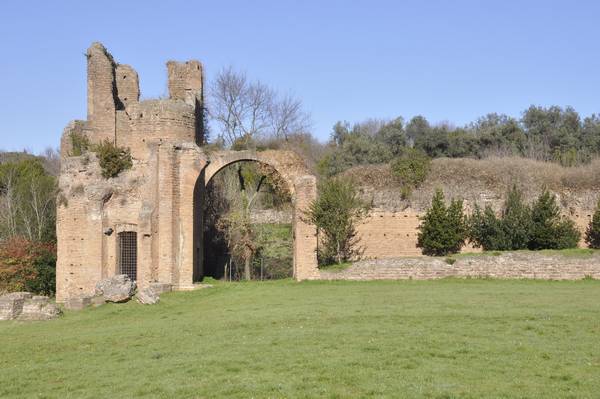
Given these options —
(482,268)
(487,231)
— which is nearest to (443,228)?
(487,231)

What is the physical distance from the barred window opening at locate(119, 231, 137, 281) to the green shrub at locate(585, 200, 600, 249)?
1864cm

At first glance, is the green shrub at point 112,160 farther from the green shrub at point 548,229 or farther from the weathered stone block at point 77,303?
the green shrub at point 548,229

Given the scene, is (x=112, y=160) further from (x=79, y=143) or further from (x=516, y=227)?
(x=516, y=227)

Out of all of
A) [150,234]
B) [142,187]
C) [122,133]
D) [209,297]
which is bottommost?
[209,297]

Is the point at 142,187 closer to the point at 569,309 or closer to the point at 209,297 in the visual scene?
the point at 209,297

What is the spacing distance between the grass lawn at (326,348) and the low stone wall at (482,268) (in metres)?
3.28

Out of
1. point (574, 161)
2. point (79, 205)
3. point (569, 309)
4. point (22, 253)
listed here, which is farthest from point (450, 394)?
point (574, 161)

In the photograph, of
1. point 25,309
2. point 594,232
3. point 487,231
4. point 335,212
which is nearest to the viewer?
point 25,309

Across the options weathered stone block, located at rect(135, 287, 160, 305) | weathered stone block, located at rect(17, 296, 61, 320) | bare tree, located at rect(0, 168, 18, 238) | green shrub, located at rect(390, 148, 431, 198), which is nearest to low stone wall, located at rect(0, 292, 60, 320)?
weathered stone block, located at rect(17, 296, 61, 320)

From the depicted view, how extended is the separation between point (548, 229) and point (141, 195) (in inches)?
625

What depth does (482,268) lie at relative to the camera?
918 inches

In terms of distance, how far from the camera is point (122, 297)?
20.7 m

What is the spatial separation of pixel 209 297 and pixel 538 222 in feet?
45.7

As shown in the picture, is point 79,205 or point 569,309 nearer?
point 569,309
